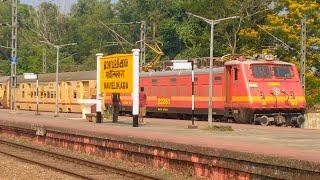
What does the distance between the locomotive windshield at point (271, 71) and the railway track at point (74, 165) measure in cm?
1154

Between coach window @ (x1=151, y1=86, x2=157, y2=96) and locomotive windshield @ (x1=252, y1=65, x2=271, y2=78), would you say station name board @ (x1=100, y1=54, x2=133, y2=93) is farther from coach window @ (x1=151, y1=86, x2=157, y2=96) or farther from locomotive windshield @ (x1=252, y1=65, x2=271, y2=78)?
coach window @ (x1=151, y1=86, x2=157, y2=96)

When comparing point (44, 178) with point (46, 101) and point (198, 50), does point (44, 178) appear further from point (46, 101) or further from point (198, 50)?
point (198, 50)

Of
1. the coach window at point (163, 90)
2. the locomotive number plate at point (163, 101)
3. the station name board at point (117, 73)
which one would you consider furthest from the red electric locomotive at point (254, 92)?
the station name board at point (117, 73)

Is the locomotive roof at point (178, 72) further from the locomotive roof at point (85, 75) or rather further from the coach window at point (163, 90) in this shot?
the coach window at point (163, 90)

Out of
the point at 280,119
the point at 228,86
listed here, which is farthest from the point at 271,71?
the point at 280,119

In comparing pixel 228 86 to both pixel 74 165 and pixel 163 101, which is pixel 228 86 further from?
pixel 74 165

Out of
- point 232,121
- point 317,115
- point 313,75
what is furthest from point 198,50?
point 232,121

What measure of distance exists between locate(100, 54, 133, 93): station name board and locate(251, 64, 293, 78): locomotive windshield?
6429mm

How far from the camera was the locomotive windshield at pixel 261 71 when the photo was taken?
28.4 m

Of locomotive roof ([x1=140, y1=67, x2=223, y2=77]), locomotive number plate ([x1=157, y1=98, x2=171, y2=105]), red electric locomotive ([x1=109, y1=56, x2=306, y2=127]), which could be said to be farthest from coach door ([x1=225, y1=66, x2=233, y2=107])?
locomotive number plate ([x1=157, y1=98, x2=171, y2=105])

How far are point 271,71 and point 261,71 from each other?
0.63m

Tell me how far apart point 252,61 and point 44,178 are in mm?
16054

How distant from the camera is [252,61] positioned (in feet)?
93.8

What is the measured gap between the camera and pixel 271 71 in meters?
29.1
